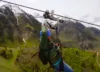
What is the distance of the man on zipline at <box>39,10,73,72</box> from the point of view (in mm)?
9492

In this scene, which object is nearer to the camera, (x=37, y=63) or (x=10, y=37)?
(x=37, y=63)

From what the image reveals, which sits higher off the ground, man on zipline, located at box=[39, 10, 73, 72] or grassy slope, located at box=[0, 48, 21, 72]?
man on zipline, located at box=[39, 10, 73, 72]

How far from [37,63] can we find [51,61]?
50.4 meters

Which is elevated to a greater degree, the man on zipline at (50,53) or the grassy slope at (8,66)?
the man on zipline at (50,53)

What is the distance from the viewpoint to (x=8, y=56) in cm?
7762

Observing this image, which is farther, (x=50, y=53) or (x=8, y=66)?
(x=8, y=66)

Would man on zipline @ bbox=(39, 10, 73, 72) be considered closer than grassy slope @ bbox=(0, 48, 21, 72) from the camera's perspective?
Yes

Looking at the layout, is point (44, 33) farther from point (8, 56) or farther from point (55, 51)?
point (8, 56)

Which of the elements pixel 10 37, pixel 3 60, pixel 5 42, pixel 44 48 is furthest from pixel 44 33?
pixel 10 37

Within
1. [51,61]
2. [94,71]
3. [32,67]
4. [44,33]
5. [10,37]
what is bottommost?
[10,37]

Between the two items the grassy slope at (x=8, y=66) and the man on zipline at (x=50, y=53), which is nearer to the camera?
the man on zipline at (x=50, y=53)

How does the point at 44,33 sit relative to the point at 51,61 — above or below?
above

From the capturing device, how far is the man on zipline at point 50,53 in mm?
9492

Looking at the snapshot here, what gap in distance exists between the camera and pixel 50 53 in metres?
9.88
